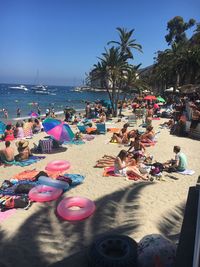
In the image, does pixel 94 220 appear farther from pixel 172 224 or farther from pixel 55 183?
pixel 55 183

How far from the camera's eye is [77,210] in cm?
637

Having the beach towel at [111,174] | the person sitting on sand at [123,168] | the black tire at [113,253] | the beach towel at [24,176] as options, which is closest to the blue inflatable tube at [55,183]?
the beach towel at [24,176]

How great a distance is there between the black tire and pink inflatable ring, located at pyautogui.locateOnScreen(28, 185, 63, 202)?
264cm

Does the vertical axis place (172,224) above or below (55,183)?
below

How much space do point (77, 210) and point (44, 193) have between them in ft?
4.07

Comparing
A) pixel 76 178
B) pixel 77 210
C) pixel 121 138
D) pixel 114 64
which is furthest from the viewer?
pixel 114 64

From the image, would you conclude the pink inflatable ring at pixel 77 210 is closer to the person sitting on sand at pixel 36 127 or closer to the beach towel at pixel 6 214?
the beach towel at pixel 6 214

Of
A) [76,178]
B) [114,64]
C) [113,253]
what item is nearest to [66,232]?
[113,253]

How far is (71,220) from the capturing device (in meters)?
6.14

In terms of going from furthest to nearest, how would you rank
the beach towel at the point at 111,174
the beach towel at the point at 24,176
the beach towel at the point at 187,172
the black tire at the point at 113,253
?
1. the beach towel at the point at 187,172
2. the beach towel at the point at 111,174
3. the beach towel at the point at 24,176
4. the black tire at the point at 113,253

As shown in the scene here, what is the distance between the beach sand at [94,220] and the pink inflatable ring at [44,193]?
0.53ft

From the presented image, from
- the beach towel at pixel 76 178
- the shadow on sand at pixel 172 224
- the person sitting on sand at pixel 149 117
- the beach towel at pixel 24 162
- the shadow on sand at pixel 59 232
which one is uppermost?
the person sitting on sand at pixel 149 117

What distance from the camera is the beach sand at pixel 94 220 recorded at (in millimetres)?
5078

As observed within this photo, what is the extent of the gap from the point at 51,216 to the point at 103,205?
1.20 m
